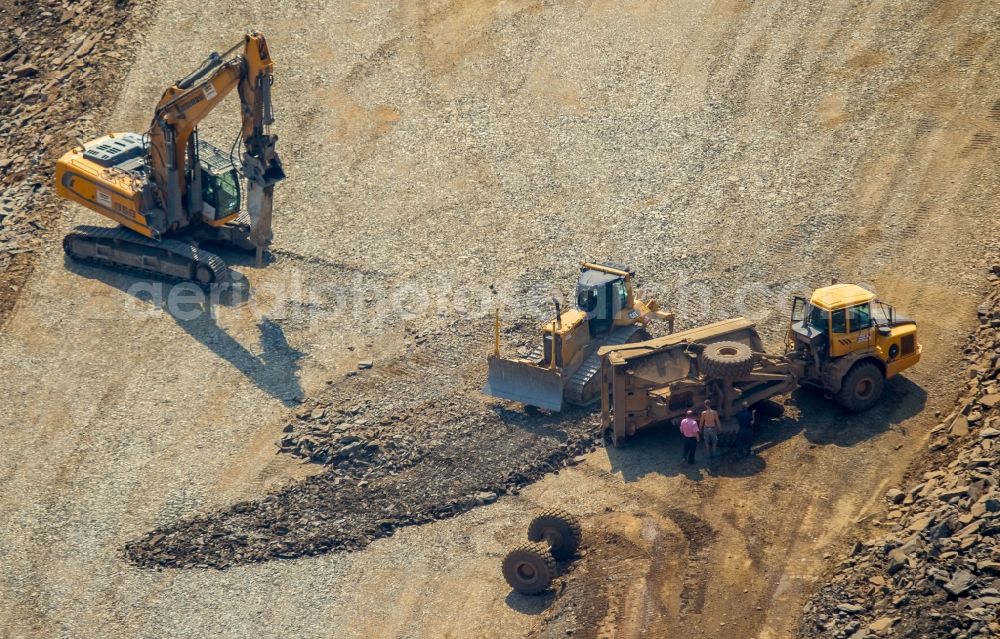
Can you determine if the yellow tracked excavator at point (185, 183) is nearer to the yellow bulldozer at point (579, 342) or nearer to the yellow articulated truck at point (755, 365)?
the yellow bulldozer at point (579, 342)

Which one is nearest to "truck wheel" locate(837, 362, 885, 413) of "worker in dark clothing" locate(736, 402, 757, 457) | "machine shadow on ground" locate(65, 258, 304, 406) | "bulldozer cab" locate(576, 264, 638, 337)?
"worker in dark clothing" locate(736, 402, 757, 457)

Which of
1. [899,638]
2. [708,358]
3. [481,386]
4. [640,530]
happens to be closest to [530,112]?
[481,386]

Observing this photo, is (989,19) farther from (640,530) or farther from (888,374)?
(640,530)

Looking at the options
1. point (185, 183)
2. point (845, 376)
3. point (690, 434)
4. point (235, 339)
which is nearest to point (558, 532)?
point (690, 434)

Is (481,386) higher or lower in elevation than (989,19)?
lower

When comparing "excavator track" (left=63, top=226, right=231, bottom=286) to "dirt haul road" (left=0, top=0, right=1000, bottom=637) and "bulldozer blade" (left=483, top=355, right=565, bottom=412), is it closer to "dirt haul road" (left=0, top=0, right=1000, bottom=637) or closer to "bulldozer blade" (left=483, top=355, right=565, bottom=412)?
"dirt haul road" (left=0, top=0, right=1000, bottom=637)

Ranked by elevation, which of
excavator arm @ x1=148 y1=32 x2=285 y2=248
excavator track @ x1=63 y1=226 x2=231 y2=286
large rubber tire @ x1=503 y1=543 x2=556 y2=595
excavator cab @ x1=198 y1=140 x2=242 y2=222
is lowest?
large rubber tire @ x1=503 y1=543 x2=556 y2=595

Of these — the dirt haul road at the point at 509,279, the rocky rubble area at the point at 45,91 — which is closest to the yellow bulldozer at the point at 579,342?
the dirt haul road at the point at 509,279
